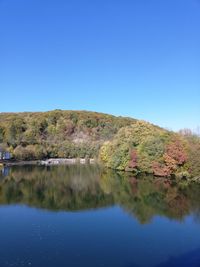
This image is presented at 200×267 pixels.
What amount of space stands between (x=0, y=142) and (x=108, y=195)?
126 feet

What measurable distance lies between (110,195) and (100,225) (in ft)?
25.8

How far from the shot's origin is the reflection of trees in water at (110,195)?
20.1 metres

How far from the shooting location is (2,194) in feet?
78.8

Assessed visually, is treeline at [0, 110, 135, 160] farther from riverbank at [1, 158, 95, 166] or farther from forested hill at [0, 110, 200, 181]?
riverbank at [1, 158, 95, 166]

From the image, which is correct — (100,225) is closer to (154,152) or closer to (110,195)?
(110,195)

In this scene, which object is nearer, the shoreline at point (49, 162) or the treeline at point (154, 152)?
the treeline at point (154, 152)

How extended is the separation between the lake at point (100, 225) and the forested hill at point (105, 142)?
5113 mm

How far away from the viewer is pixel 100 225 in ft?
54.0

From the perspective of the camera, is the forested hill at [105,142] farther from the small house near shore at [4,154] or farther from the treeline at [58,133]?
the small house near shore at [4,154]

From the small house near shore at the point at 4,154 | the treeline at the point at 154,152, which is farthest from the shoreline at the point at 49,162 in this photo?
the treeline at the point at 154,152

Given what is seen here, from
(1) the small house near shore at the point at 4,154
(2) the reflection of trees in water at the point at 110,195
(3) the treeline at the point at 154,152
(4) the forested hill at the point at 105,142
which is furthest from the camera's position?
(1) the small house near shore at the point at 4,154

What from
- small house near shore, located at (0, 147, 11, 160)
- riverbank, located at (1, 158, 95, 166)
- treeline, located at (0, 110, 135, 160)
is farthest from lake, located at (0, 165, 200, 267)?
treeline, located at (0, 110, 135, 160)

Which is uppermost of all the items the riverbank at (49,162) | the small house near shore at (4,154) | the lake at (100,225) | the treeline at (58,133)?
the treeline at (58,133)

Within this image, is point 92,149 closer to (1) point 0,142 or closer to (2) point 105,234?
(1) point 0,142
